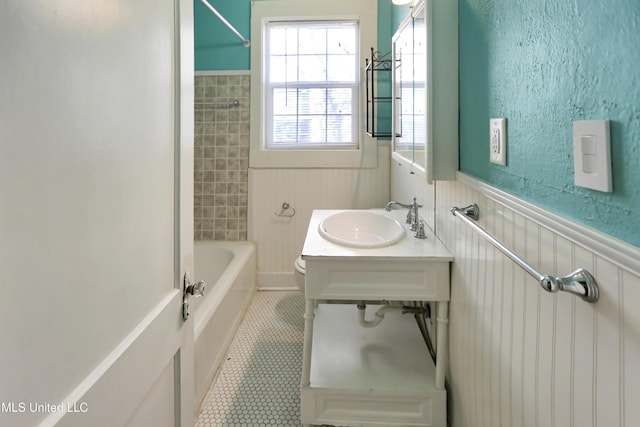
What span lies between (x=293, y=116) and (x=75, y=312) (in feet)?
9.10

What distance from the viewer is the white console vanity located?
152 cm

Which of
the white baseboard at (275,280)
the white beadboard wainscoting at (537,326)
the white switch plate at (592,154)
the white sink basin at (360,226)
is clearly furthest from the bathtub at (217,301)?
the white switch plate at (592,154)

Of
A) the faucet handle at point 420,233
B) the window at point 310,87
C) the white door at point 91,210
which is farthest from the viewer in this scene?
the window at point 310,87

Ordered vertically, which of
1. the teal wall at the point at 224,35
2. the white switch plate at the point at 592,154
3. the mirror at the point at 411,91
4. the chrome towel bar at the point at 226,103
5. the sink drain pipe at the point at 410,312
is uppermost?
the teal wall at the point at 224,35

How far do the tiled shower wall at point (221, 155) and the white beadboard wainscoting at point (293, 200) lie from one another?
112mm

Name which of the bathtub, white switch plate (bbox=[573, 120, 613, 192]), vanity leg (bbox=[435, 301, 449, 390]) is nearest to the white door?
the bathtub

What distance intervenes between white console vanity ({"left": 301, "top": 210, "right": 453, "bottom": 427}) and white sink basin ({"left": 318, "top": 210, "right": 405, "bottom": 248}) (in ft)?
0.97

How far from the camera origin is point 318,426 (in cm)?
170

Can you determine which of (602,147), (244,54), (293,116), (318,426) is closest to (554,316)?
(602,147)

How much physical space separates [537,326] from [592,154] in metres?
0.39

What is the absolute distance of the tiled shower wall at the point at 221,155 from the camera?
312 cm

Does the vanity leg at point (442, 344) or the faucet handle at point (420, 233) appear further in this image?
the faucet handle at point (420, 233)

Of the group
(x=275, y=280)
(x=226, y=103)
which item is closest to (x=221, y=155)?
(x=226, y=103)

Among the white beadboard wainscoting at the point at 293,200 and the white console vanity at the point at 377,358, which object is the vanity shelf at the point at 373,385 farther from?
the white beadboard wainscoting at the point at 293,200
